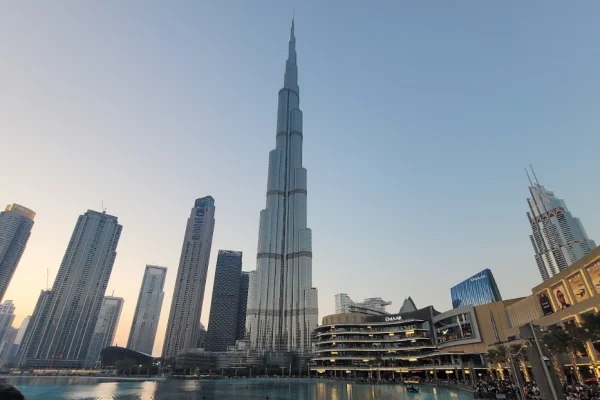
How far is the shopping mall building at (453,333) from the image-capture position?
61.6 meters

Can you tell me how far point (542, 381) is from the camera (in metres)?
34.8

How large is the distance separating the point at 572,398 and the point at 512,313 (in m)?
62.5

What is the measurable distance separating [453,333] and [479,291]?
50.8m

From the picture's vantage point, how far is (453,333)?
11638 centimetres

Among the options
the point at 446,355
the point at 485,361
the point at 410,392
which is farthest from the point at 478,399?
the point at 446,355

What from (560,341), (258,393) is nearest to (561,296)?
(560,341)

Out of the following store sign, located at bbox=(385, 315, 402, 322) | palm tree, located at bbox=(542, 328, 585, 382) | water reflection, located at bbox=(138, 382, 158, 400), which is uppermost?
store sign, located at bbox=(385, 315, 402, 322)

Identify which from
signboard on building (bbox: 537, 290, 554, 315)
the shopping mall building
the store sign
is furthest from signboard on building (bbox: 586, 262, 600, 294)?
the store sign

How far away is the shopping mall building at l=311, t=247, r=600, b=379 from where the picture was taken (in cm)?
6156

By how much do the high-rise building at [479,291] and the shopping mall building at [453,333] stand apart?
30140mm

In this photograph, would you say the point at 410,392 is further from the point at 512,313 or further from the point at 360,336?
the point at 360,336

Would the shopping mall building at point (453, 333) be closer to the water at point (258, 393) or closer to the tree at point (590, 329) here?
the tree at point (590, 329)

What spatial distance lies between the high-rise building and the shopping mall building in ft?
98.9

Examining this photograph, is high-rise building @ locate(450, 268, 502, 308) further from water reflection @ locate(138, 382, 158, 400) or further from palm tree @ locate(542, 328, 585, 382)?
water reflection @ locate(138, 382, 158, 400)
